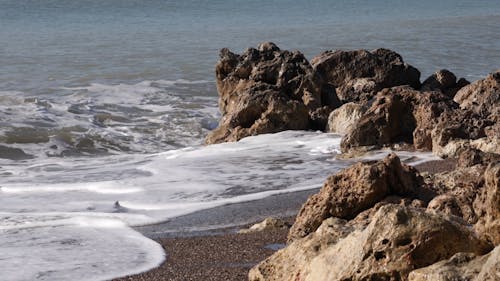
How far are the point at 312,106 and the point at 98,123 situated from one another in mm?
4612

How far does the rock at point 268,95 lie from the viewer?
1230 cm

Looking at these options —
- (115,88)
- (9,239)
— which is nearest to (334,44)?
(115,88)

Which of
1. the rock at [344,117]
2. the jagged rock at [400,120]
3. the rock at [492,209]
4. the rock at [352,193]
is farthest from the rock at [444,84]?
the rock at [492,209]

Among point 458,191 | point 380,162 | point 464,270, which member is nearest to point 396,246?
point 464,270

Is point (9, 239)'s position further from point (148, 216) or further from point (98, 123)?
point (98, 123)

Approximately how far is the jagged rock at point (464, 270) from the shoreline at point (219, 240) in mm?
2150

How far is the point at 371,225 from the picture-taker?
4.19 m

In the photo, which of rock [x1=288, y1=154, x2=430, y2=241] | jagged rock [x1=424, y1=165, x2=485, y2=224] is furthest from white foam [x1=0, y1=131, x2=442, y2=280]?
jagged rock [x1=424, y1=165, x2=485, y2=224]

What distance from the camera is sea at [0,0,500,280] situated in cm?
755

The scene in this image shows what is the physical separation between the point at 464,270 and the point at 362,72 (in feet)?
34.3

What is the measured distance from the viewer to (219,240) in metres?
7.00

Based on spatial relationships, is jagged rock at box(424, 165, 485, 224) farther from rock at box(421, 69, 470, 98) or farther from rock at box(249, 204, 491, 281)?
rock at box(421, 69, 470, 98)

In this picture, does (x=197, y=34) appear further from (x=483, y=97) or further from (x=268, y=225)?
(x=268, y=225)

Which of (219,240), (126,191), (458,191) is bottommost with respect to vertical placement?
(126,191)
